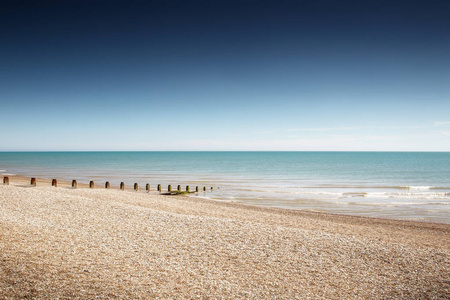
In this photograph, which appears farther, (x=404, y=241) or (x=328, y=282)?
(x=404, y=241)

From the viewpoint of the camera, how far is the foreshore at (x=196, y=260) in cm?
690

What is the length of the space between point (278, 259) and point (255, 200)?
17225 millimetres

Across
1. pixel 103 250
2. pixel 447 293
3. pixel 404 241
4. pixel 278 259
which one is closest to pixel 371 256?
pixel 447 293

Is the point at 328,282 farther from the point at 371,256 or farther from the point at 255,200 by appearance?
the point at 255,200

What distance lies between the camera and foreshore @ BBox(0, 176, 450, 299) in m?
6.90

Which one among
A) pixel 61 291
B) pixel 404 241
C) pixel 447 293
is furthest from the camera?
pixel 404 241

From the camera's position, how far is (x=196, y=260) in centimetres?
876

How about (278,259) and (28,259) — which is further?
(278,259)

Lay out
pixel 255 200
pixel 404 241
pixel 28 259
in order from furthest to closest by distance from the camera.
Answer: pixel 255 200 < pixel 404 241 < pixel 28 259

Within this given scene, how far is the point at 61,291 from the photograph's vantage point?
6406 millimetres

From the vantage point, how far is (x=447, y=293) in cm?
729

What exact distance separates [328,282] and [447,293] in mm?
2805

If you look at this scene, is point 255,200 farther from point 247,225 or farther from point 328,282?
point 328,282

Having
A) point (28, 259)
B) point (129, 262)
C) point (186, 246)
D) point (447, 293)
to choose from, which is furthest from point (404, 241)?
point (28, 259)
